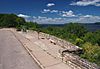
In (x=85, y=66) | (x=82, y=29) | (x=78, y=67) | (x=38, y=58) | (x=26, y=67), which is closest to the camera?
(x=85, y=66)

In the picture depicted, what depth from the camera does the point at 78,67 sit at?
536 inches

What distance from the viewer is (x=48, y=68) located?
15195 mm

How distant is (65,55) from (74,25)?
2578 inches

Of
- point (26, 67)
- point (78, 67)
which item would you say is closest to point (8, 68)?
point (26, 67)

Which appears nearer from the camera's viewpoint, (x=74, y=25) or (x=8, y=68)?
(x=8, y=68)

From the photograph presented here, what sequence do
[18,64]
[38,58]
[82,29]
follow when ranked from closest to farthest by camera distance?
[18,64] < [38,58] < [82,29]

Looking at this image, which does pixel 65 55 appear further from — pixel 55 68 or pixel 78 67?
pixel 78 67

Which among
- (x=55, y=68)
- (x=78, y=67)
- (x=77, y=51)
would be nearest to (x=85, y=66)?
(x=78, y=67)

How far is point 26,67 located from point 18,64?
1253 mm

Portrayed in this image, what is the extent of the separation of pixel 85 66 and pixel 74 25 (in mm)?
A: 68796

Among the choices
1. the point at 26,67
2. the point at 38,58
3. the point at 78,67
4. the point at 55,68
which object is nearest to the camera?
the point at 78,67

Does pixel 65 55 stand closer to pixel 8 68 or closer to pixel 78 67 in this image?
pixel 78 67

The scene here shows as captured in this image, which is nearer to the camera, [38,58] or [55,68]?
[55,68]

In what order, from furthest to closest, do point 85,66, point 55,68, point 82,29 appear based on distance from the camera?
point 82,29
point 55,68
point 85,66
